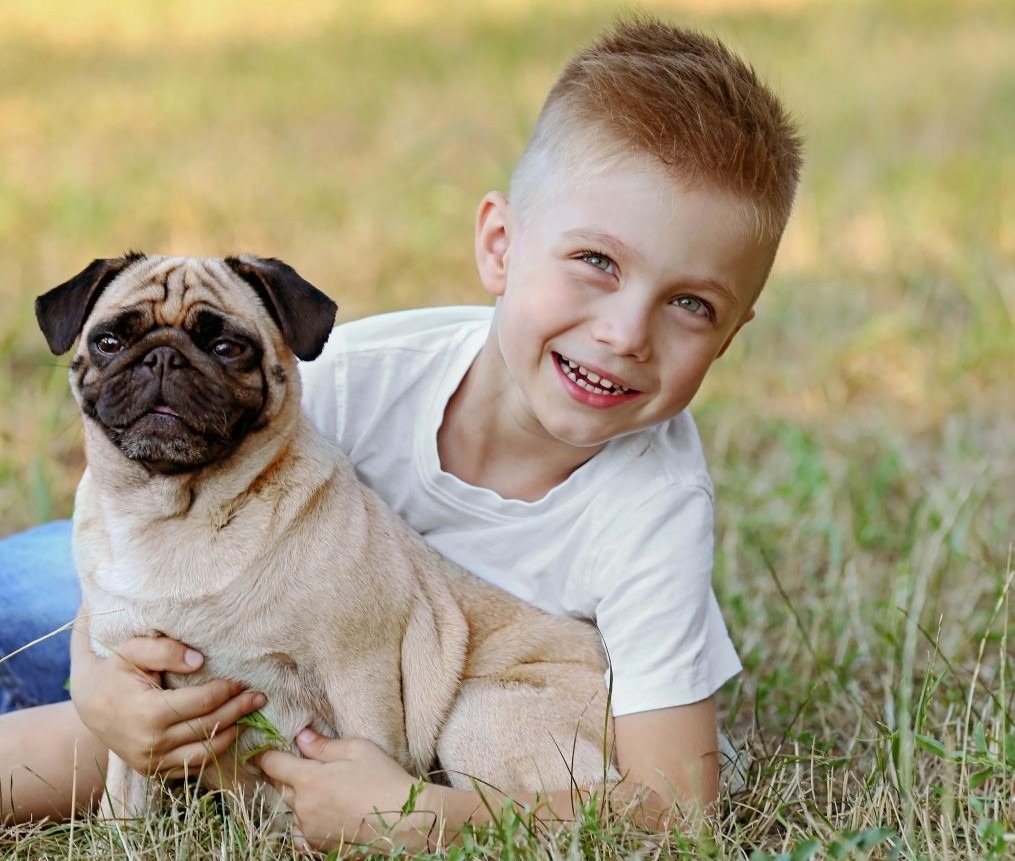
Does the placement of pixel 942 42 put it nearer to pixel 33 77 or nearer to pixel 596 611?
pixel 33 77

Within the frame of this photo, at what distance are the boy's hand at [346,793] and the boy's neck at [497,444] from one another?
756 mm

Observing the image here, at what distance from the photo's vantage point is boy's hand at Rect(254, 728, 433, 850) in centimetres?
272

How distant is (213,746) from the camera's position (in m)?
2.80

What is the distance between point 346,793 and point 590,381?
41.0 inches

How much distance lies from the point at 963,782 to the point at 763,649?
4.06 feet

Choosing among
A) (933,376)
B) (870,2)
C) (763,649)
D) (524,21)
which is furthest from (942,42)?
(763,649)

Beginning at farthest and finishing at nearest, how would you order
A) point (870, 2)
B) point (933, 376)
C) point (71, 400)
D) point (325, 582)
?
1. point (870, 2)
2. point (933, 376)
3. point (71, 400)
4. point (325, 582)

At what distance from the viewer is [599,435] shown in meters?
2.97

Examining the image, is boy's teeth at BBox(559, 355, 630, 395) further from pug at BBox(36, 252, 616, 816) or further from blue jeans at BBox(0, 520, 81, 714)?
A: blue jeans at BBox(0, 520, 81, 714)

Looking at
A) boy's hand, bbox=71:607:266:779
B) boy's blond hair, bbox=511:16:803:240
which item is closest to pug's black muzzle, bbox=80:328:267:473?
boy's hand, bbox=71:607:266:779

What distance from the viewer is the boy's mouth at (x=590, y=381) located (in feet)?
9.54

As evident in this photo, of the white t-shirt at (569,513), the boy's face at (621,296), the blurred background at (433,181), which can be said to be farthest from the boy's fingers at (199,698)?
the blurred background at (433,181)

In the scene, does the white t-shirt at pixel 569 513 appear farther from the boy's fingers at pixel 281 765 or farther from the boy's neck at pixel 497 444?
the boy's fingers at pixel 281 765

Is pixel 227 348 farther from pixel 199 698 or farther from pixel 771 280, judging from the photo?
pixel 771 280
